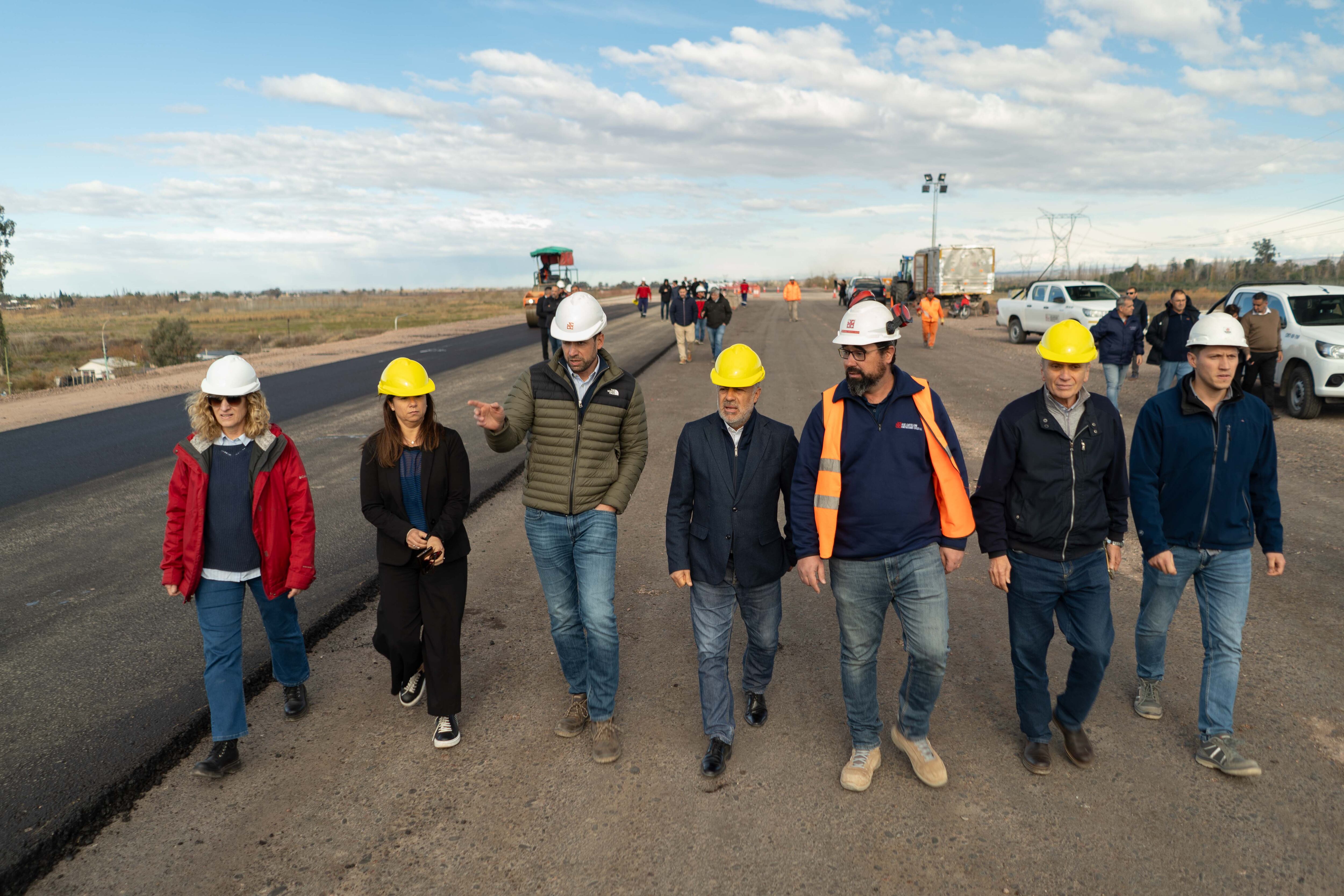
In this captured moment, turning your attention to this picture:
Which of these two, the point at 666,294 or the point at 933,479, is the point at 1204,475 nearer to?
the point at 933,479

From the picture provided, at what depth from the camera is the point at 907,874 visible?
121 inches

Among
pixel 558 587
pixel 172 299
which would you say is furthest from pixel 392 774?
pixel 172 299

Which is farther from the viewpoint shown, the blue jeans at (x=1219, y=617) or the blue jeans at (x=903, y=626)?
the blue jeans at (x=1219, y=617)

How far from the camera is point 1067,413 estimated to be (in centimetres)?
362

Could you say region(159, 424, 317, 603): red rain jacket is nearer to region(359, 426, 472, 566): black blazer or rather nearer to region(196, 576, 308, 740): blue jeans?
region(196, 576, 308, 740): blue jeans

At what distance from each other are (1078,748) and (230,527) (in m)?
4.03

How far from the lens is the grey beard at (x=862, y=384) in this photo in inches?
136

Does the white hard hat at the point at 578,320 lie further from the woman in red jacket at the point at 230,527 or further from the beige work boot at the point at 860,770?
the beige work boot at the point at 860,770

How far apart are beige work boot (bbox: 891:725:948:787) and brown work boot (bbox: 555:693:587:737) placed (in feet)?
5.06

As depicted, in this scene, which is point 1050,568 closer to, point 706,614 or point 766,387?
point 706,614

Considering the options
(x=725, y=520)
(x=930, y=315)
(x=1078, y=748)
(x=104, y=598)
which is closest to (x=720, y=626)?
(x=725, y=520)

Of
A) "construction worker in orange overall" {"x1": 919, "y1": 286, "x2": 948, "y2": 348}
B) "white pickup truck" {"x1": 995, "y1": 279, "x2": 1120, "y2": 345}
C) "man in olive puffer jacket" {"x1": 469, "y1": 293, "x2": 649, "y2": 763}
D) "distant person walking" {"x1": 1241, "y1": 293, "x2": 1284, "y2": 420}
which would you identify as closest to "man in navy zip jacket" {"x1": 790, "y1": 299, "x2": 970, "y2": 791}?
"man in olive puffer jacket" {"x1": 469, "y1": 293, "x2": 649, "y2": 763}

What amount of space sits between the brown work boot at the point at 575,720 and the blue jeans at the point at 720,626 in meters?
0.64

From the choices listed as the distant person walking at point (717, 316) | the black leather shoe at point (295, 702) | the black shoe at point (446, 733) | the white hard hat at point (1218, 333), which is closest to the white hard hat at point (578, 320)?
the black shoe at point (446, 733)
